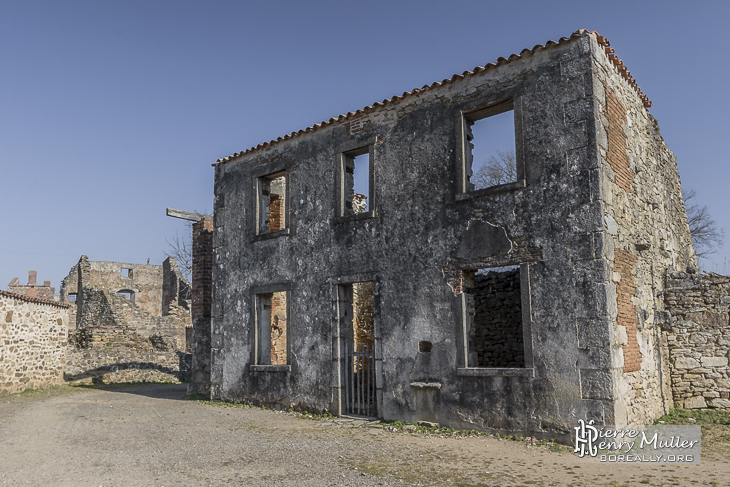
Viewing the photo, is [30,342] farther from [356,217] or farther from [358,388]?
[356,217]

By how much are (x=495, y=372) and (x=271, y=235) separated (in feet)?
18.6

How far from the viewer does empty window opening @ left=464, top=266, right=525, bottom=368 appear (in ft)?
38.0

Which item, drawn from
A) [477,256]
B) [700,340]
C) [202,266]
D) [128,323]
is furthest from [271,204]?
[128,323]

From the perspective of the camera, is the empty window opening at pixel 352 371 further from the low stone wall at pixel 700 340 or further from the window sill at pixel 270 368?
the low stone wall at pixel 700 340

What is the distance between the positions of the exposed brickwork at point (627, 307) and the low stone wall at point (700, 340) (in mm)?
1386

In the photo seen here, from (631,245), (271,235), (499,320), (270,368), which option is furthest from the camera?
(271,235)

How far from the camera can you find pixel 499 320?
11891mm

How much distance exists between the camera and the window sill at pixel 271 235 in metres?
11.8

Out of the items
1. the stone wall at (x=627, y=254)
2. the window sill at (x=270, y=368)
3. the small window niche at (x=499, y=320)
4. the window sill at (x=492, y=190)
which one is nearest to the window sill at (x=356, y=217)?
the window sill at (x=492, y=190)

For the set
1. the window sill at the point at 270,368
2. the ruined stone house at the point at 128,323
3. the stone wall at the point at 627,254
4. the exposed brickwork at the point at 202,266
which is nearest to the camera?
the stone wall at the point at 627,254

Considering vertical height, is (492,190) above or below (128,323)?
above

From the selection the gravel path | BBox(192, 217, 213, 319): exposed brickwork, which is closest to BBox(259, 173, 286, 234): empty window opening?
BBox(192, 217, 213, 319): exposed brickwork

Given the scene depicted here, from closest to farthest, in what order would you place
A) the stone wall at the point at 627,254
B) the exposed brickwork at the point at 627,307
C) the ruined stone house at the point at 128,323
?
1. the stone wall at the point at 627,254
2. the exposed brickwork at the point at 627,307
3. the ruined stone house at the point at 128,323

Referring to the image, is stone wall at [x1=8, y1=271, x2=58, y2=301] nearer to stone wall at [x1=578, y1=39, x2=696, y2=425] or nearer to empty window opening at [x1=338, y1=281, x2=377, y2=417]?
empty window opening at [x1=338, y1=281, x2=377, y2=417]
